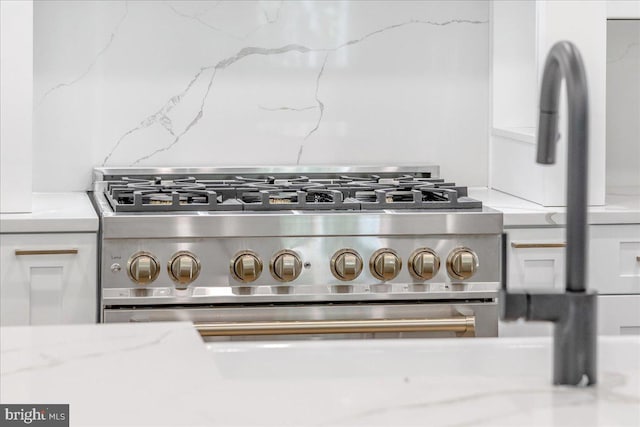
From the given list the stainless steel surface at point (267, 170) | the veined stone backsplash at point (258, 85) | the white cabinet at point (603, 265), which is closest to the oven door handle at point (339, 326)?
the white cabinet at point (603, 265)

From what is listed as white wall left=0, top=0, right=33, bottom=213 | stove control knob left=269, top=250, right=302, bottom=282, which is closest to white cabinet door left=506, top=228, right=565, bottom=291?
stove control knob left=269, top=250, right=302, bottom=282

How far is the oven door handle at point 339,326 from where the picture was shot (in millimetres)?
2285

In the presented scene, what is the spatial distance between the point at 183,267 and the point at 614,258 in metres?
1.08

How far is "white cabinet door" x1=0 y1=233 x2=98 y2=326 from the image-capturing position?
2.36 m

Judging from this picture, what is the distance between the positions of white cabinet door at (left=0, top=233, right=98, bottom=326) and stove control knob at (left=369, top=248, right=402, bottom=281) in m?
0.66

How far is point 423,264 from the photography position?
236cm

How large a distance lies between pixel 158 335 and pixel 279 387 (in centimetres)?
27

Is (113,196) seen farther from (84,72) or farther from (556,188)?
(556,188)

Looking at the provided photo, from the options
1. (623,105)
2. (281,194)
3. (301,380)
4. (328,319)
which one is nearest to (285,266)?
(328,319)

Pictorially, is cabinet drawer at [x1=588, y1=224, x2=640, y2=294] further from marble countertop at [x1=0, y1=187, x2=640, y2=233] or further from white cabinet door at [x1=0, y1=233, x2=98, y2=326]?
white cabinet door at [x1=0, y1=233, x2=98, y2=326]

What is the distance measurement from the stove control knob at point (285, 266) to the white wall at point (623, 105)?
4.15 feet

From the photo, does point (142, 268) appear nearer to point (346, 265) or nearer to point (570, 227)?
point (346, 265)

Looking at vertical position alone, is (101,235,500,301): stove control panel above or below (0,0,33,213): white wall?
below

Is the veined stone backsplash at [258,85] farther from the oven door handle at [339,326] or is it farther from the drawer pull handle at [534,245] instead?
the oven door handle at [339,326]
